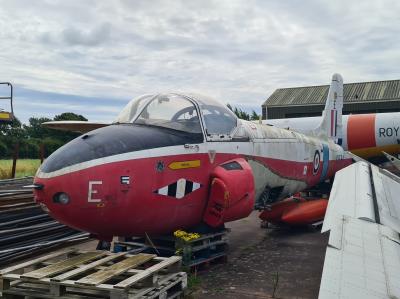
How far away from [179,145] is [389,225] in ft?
10.7

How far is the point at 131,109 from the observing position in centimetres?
657

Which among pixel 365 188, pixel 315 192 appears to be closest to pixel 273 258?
pixel 365 188

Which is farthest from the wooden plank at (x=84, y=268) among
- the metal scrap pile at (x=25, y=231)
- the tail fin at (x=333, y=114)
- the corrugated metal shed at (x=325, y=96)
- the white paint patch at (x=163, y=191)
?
the corrugated metal shed at (x=325, y=96)

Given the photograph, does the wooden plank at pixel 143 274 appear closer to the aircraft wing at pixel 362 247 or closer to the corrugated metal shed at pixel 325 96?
the aircraft wing at pixel 362 247

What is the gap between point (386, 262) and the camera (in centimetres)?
253

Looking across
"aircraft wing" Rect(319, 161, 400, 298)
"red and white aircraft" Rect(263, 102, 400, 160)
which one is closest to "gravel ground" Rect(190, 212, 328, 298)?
"aircraft wing" Rect(319, 161, 400, 298)

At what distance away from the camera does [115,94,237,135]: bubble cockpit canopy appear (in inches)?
248

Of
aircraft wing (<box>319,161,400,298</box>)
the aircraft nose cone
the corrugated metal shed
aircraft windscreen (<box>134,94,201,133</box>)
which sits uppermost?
the corrugated metal shed

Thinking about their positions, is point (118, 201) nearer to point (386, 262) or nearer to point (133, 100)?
point (133, 100)

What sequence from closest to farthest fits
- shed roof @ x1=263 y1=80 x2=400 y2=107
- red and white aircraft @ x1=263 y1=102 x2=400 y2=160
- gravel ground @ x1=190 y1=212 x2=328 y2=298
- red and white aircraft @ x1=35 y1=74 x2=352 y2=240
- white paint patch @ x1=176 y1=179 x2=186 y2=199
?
red and white aircraft @ x1=35 y1=74 x2=352 y2=240, gravel ground @ x1=190 y1=212 x2=328 y2=298, white paint patch @ x1=176 y1=179 x2=186 y2=199, red and white aircraft @ x1=263 y1=102 x2=400 y2=160, shed roof @ x1=263 y1=80 x2=400 y2=107

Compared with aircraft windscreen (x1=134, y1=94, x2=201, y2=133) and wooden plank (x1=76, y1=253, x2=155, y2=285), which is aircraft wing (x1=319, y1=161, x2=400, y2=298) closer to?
wooden plank (x1=76, y1=253, x2=155, y2=285)

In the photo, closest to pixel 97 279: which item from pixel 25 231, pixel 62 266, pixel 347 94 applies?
pixel 62 266

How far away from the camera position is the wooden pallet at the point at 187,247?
6332mm

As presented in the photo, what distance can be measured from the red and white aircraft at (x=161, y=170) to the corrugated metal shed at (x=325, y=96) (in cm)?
2655
